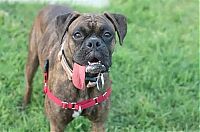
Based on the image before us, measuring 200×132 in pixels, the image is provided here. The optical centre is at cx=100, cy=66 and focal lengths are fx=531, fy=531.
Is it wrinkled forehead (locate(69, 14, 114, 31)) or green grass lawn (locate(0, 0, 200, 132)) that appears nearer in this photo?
wrinkled forehead (locate(69, 14, 114, 31))

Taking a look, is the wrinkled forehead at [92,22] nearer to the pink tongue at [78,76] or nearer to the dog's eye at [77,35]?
the dog's eye at [77,35]

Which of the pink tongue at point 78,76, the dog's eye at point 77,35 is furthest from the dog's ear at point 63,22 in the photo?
the pink tongue at point 78,76

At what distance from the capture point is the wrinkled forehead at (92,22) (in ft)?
11.8

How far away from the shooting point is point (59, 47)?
4047mm

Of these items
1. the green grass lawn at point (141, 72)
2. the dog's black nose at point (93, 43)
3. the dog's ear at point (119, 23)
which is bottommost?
the green grass lawn at point (141, 72)

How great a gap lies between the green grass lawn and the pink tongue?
96 cm

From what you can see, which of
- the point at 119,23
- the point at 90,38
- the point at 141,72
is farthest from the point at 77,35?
the point at 141,72

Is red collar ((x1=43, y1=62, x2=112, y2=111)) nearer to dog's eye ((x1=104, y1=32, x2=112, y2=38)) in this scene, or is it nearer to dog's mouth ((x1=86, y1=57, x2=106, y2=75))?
dog's mouth ((x1=86, y1=57, x2=106, y2=75))

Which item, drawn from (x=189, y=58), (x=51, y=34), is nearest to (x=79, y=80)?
(x=51, y=34)

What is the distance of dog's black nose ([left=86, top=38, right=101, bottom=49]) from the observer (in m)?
3.49

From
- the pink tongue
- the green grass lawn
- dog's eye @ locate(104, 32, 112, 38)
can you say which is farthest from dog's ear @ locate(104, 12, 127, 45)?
the green grass lawn

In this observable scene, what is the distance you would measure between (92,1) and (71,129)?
263 centimetres

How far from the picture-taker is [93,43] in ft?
11.5

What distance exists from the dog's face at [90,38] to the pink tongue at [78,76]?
46mm
